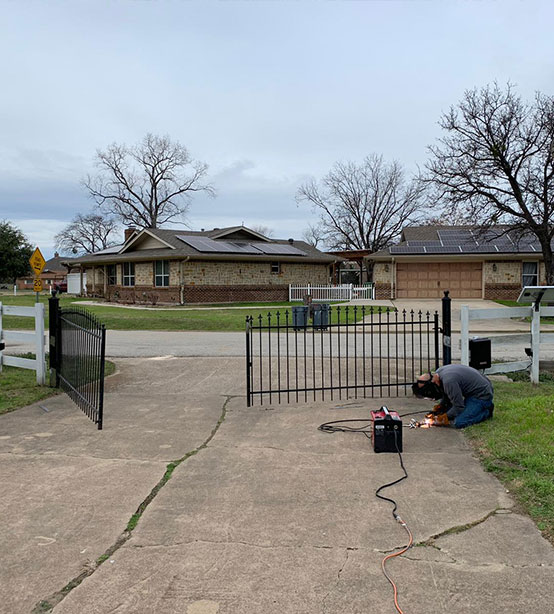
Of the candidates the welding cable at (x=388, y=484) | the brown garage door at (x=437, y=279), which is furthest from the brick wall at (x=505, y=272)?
the welding cable at (x=388, y=484)

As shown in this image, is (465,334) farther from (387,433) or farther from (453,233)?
(453,233)

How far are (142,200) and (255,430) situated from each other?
189 ft

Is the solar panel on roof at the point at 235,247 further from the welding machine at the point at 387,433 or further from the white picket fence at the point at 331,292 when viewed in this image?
the welding machine at the point at 387,433

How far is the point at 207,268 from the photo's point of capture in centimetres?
3434

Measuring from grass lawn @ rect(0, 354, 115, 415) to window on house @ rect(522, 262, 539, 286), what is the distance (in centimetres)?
3085

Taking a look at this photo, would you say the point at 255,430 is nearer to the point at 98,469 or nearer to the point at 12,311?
the point at 98,469

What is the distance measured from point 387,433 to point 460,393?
1.41m

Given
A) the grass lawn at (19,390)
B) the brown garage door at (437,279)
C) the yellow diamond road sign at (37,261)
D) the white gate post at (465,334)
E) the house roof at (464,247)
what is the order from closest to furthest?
1. the grass lawn at (19,390)
2. the white gate post at (465,334)
3. the yellow diamond road sign at (37,261)
4. the house roof at (464,247)
5. the brown garage door at (437,279)

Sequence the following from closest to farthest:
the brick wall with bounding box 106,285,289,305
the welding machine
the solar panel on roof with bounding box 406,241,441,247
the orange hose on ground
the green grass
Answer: the orange hose on ground < the green grass < the welding machine < the brick wall with bounding box 106,285,289,305 < the solar panel on roof with bounding box 406,241,441,247

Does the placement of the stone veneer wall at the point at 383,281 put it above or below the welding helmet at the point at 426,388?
above

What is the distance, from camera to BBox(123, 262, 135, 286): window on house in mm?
37184

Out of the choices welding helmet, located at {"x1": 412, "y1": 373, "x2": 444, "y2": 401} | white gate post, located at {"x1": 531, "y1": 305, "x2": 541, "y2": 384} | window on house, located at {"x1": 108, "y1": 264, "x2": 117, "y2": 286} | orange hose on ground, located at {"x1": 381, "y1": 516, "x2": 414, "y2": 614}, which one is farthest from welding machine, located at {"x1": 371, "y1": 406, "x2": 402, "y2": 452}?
window on house, located at {"x1": 108, "y1": 264, "x2": 117, "y2": 286}

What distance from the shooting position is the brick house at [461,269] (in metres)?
34.4

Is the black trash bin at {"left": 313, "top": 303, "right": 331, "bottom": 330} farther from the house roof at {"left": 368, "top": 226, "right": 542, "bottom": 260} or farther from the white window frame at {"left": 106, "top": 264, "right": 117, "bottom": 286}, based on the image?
Answer: the white window frame at {"left": 106, "top": 264, "right": 117, "bottom": 286}
